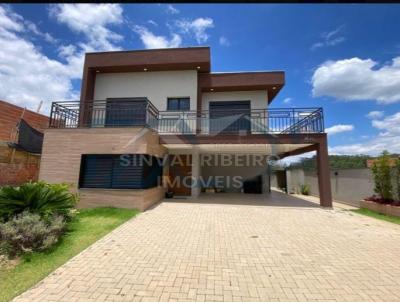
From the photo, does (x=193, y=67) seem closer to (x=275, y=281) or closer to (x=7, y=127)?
(x=7, y=127)

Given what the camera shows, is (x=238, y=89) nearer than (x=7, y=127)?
No

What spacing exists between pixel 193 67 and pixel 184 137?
16.3 feet

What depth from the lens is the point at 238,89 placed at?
13.1 meters

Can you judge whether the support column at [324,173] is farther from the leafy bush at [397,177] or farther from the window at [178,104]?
the window at [178,104]

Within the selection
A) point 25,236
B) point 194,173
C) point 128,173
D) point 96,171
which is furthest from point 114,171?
point 194,173

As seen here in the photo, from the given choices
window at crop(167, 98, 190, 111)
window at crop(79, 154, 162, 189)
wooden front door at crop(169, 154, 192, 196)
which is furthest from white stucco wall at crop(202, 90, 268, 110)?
window at crop(79, 154, 162, 189)

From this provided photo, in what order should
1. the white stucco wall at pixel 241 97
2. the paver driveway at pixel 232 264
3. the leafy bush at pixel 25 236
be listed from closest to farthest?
1. the paver driveway at pixel 232 264
2. the leafy bush at pixel 25 236
3. the white stucco wall at pixel 241 97

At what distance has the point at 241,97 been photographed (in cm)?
1330

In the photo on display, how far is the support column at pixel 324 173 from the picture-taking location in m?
9.28

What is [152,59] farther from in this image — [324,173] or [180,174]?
[324,173]

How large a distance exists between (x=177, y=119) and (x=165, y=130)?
1051 millimetres

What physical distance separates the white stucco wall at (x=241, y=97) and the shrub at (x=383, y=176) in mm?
6291

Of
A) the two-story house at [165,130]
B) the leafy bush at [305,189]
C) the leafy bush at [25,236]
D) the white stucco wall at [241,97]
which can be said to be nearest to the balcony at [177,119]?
the two-story house at [165,130]

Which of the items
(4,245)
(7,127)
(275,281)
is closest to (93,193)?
(4,245)
